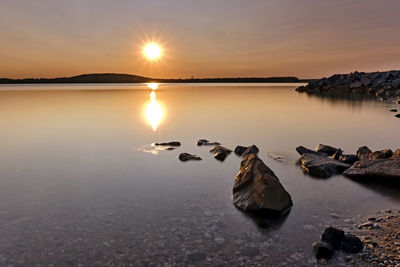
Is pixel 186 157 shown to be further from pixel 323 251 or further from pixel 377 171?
pixel 323 251

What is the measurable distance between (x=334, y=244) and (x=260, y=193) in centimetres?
222

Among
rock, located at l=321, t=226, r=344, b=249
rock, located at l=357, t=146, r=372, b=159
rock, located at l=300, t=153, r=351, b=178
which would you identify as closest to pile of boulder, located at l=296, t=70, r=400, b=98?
rock, located at l=357, t=146, r=372, b=159

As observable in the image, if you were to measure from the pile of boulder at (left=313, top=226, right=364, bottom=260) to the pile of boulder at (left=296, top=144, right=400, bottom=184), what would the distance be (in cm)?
456

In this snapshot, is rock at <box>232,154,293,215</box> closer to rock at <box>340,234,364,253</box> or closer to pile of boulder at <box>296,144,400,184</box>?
rock at <box>340,234,364,253</box>

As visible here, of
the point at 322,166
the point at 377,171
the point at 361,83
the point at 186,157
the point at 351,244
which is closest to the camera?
the point at 351,244

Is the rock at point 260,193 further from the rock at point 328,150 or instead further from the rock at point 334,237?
the rock at point 328,150

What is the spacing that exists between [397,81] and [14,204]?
8221cm

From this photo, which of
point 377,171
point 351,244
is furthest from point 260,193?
point 377,171

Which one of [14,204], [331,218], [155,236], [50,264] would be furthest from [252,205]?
[14,204]

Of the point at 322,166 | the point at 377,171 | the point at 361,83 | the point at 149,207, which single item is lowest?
the point at 149,207

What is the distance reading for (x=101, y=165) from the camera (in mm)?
11438

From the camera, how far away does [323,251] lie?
532cm

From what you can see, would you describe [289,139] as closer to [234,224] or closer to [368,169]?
[368,169]

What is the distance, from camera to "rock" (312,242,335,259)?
529 cm
